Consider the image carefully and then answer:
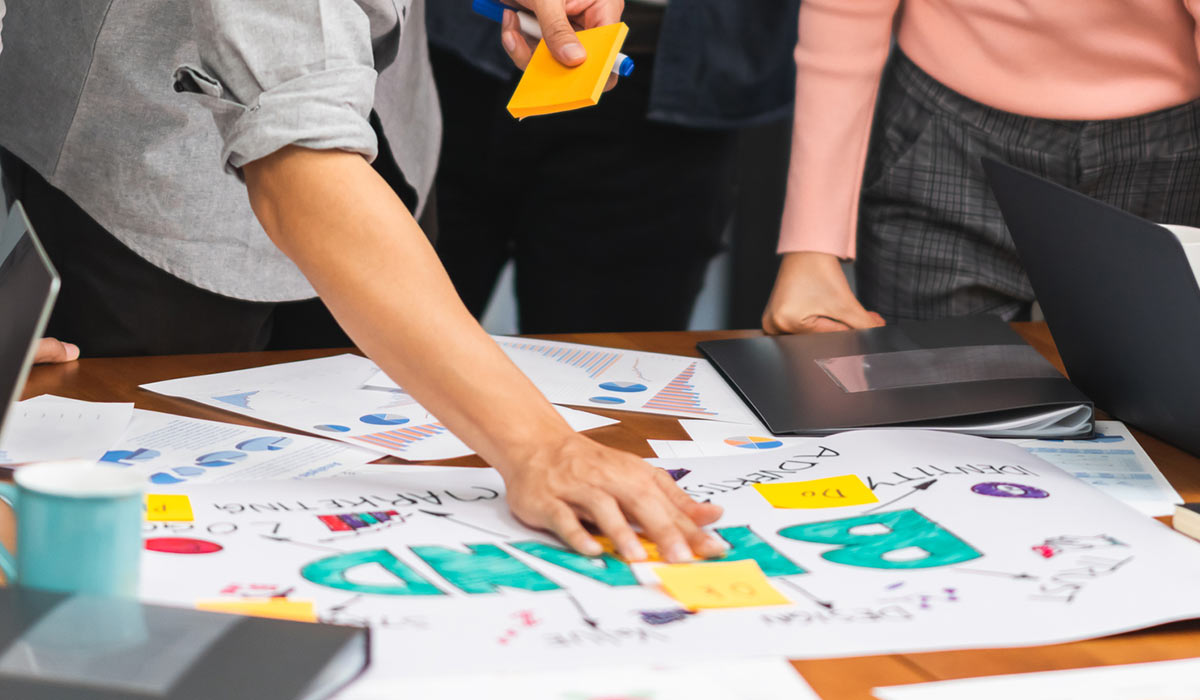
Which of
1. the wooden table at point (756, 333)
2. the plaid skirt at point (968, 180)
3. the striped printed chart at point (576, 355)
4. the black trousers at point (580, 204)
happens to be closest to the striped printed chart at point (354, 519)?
the wooden table at point (756, 333)

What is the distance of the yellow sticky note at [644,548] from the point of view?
593 millimetres

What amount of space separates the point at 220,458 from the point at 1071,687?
1.71ft

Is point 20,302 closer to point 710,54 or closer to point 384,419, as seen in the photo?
point 384,419

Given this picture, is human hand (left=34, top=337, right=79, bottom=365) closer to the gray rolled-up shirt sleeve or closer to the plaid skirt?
the gray rolled-up shirt sleeve

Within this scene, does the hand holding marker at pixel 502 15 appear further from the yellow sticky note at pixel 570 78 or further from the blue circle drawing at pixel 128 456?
the blue circle drawing at pixel 128 456

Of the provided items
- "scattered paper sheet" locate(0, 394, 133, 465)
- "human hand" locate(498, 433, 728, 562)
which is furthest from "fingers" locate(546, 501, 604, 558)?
"scattered paper sheet" locate(0, 394, 133, 465)

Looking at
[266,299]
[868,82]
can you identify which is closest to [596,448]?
[266,299]

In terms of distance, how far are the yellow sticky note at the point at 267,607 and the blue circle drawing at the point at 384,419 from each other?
303 millimetres

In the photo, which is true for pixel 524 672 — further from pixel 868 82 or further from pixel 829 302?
pixel 868 82

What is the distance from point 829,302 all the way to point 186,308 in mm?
593

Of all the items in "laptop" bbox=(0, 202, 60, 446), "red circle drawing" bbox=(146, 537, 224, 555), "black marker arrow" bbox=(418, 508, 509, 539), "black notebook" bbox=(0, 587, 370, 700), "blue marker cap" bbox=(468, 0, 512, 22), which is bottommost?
"black marker arrow" bbox=(418, 508, 509, 539)

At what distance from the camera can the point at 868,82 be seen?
3.72 ft

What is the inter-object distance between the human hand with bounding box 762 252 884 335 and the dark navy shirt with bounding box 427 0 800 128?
0.36 m

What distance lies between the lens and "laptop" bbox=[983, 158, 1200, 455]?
0.71 meters
